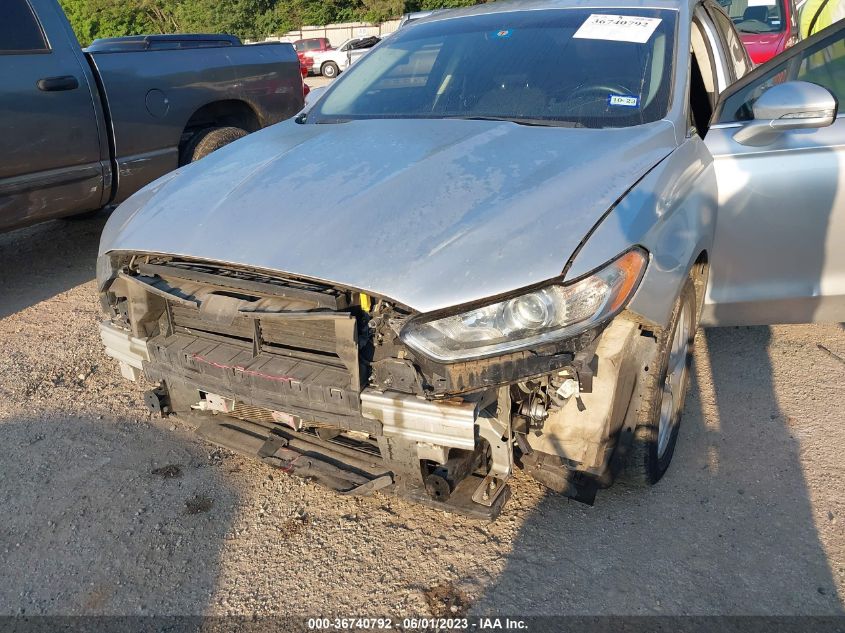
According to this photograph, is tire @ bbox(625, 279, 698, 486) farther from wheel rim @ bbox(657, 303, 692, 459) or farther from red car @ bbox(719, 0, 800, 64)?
red car @ bbox(719, 0, 800, 64)

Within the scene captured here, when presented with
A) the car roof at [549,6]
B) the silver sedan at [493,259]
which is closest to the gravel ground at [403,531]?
the silver sedan at [493,259]

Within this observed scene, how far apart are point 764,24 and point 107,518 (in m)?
10.1

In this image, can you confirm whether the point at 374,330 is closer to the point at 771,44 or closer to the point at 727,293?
the point at 727,293

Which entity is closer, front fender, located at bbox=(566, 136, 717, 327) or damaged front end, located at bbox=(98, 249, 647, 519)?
damaged front end, located at bbox=(98, 249, 647, 519)

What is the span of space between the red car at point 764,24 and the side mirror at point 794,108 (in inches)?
285

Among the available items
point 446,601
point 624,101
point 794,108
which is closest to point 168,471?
point 446,601

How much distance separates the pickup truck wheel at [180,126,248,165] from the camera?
5.59m

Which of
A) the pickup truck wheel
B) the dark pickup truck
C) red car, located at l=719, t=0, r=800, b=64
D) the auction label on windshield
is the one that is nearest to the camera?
the auction label on windshield

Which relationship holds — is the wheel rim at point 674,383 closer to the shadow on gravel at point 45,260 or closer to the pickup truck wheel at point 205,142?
the pickup truck wheel at point 205,142

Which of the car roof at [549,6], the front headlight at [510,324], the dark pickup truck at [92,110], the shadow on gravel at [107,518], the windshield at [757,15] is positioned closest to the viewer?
the front headlight at [510,324]

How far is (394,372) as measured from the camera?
2074 millimetres

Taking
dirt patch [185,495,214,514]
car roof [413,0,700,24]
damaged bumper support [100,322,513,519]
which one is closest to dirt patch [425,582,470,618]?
damaged bumper support [100,322,513,519]

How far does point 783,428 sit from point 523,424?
1.58 metres

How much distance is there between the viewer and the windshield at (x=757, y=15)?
945 centimetres
